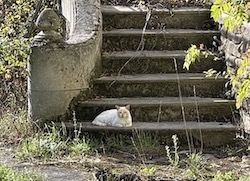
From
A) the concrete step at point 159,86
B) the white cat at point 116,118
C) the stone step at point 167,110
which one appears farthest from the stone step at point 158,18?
the white cat at point 116,118

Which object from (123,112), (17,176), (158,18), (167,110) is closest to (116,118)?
(123,112)

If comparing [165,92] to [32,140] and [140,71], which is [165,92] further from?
[32,140]

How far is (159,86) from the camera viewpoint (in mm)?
5492

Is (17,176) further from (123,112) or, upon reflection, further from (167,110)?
(167,110)

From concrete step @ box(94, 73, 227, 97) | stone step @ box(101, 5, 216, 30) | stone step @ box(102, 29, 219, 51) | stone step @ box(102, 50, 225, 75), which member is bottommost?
concrete step @ box(94, 73, 227, 97)

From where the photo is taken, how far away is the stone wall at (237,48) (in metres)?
5.02

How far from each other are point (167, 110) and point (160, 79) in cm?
41

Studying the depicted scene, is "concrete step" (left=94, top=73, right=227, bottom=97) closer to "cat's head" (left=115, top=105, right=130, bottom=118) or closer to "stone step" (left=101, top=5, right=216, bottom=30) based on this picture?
"cat's head" (left=115, top=105, right=130, bottom=118)

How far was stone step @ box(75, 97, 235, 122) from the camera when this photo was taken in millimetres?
5184

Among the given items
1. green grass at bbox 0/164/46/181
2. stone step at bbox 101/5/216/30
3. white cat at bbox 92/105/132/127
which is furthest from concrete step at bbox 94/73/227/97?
green grass at bbox 0/164/46/181

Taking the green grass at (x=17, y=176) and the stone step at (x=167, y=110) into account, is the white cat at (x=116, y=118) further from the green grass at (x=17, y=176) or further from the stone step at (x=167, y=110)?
the green grass at (x=17, y=176)

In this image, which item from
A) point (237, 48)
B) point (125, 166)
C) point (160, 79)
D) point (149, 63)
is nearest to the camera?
point (125, 166)

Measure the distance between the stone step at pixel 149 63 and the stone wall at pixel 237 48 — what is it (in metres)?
0.22

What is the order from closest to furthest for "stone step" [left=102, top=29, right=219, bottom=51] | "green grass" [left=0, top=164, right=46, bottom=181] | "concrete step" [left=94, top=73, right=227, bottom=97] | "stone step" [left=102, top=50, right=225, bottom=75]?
"green grass" [left=0, top=164, right=46, bottom=181] < "concrete step" [left=94, top=73, right=227, bottom=97] < "stone step" [left=102, top=50, right=225, bottom=75] < "stone step" [left=102, top=29, right=219, bottom=51]
